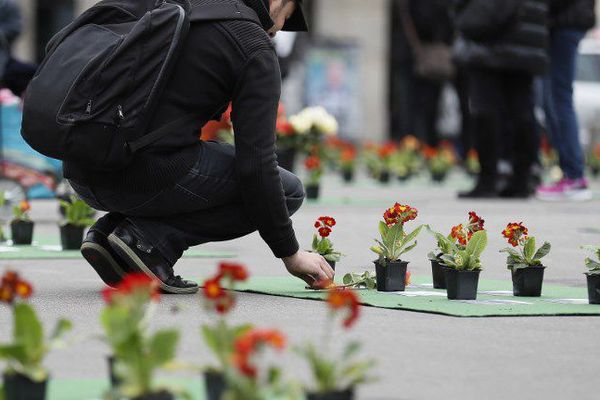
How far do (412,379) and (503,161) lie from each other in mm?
10815

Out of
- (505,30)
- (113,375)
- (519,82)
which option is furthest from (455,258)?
(519,82)

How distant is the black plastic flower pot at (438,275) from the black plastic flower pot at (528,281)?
1.04 feet

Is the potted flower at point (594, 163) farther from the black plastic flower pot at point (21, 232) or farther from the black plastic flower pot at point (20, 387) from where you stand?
the black plastic flower pot at point (20, 387)

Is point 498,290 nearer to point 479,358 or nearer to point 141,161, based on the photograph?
point 141,161

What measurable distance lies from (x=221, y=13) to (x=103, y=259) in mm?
1050

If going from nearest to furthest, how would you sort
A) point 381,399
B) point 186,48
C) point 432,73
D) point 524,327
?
1. point 381,399
2. point 524,327
3. point 186,48
4. point 432,73

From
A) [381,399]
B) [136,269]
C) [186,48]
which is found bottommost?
[381,399]

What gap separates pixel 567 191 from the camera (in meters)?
14.7

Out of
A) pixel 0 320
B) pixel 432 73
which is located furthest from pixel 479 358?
Result: pixel 432 73

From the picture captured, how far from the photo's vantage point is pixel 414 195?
16.4 m

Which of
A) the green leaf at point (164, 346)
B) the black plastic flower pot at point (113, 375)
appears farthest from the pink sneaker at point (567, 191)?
the green leaf at point (164, 346)

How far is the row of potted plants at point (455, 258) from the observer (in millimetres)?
6820

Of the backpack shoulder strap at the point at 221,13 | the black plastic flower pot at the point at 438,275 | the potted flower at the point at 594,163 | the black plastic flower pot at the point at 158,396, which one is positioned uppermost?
the potted flower at the point at 594,163

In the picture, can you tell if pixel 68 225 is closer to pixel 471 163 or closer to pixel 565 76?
pixel 565 76
